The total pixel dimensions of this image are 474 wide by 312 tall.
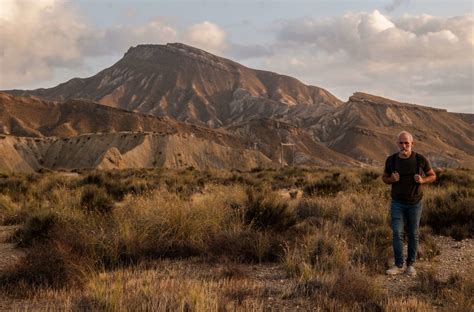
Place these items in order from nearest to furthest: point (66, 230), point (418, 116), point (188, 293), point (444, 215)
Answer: point (188, 293)
point (66, 230)
point (444, 215)
point (418, 116)

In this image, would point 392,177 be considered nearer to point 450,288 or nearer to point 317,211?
point 450,288

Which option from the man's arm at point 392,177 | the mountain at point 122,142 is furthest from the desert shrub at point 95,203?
the mountain at point 122,142

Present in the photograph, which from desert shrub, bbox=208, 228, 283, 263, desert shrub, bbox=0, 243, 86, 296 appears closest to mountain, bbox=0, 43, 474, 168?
desert shrub, bbox=208, 228, 283, 263

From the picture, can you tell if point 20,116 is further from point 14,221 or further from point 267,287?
point 267,287

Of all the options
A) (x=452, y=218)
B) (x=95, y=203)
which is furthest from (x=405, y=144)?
(x=95, y=203)

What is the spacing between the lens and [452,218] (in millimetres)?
11016

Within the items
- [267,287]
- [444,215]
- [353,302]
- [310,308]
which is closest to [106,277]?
[267,287]

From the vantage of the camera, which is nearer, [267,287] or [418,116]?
[267,287]

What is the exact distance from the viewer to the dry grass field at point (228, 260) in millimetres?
5215

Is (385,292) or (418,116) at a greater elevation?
(418,116)

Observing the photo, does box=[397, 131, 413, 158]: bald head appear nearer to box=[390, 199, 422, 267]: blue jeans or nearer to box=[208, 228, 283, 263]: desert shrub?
box=[390, 199, 422, 267]: blue jeans

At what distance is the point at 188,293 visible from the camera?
197 inches

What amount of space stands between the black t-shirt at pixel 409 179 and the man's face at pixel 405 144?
0.11 metres

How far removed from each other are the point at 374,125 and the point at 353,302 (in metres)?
139
